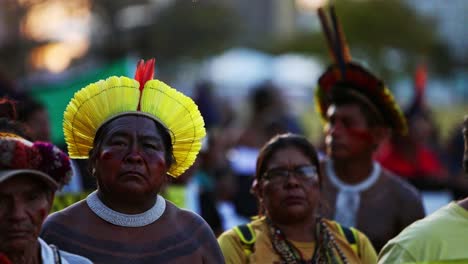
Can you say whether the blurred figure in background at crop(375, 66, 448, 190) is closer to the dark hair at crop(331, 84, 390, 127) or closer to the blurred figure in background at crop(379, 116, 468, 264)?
the dark hair at crop(331, 84, 390, 127)

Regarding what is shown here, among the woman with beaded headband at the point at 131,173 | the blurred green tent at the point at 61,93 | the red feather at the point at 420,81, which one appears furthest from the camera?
the blurred green tent at the point at 61,93

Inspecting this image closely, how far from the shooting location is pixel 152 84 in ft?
17.0

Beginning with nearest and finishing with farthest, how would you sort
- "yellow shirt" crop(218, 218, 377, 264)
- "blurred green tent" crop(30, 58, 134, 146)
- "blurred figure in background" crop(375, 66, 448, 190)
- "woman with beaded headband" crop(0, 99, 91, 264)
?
"woman with beaded headband" crop(0, 99, 91, 264), "yellow shirt" crop(218, 218, 377, 264), "blurred figure in background" crop(375, 66, 448, 190), "blurred green tent" crop(30, 58, 134, 146)

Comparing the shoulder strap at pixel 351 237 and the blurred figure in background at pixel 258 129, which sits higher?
the shoulder strap at pixel 351 237

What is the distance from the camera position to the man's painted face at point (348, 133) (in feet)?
24.3

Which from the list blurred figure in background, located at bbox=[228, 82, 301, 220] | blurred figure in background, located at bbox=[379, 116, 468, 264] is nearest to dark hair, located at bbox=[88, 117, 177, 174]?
blurred figure in background, located at bbox=[379, 116, 468, 264]

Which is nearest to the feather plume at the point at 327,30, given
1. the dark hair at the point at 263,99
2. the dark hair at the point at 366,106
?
the dark hair at the point at 366,106

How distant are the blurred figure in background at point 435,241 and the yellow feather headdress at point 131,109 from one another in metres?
1.17

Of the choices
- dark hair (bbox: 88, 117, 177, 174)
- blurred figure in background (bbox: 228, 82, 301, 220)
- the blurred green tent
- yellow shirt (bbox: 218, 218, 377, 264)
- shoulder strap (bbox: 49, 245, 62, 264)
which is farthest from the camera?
blurred figure in background (bbox: 228, 82, 301, 220)

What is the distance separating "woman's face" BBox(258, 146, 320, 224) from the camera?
19.4 ft

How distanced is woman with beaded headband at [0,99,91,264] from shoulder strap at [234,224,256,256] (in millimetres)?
1652

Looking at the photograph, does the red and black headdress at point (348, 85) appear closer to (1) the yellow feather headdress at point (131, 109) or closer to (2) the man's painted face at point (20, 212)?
(1) the yellow feather headdress at point (131, 109)

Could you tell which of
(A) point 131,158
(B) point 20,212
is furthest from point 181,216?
(B) point 20,212

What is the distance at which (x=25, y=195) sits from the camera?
419 cm
